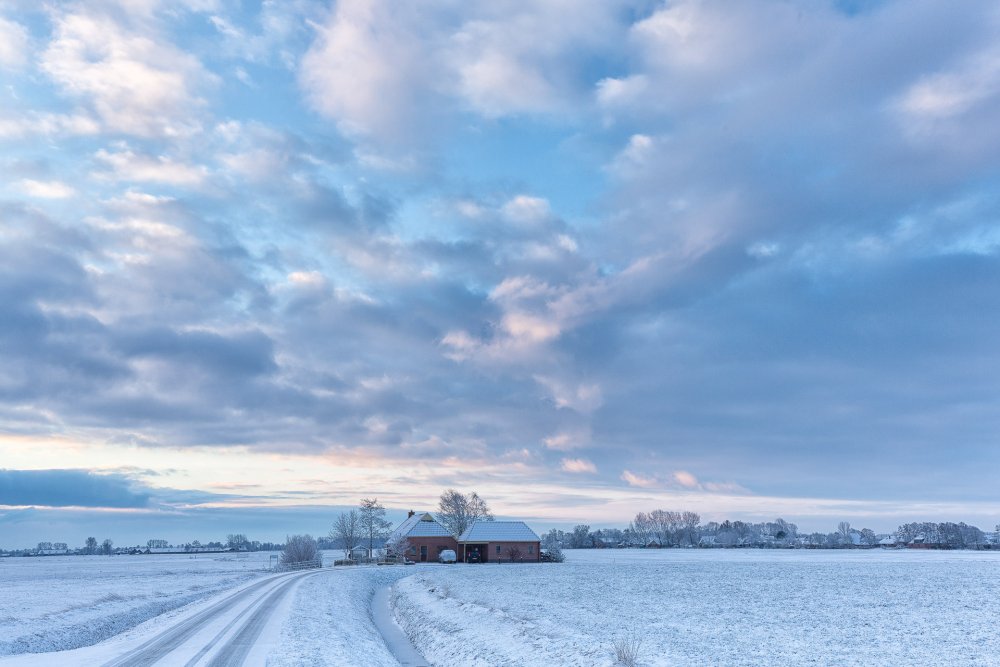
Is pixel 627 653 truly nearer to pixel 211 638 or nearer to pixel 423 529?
pixel 211 638

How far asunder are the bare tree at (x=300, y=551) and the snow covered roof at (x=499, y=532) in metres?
25.3

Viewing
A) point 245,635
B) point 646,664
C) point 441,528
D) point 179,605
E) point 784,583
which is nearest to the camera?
point 646,664

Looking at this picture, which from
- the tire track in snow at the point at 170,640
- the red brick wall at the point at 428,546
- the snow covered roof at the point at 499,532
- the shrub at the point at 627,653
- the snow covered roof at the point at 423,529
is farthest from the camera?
the snow covered roof at the point at 423,529

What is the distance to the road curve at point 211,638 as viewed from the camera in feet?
88.2

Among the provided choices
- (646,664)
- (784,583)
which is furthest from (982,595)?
(646,664)

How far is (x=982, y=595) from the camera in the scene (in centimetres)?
4538

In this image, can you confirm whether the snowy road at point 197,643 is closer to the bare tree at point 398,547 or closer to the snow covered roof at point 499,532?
the bare tree at point 398,547

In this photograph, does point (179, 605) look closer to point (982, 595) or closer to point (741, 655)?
point (741, 655)

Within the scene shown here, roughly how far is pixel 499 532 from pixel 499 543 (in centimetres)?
230

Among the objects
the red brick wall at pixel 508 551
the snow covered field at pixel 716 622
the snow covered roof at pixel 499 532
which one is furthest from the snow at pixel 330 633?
the snow covered roof at pixel 499 532

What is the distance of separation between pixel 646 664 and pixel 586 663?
84.8 inches

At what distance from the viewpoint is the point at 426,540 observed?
12606 centimetres

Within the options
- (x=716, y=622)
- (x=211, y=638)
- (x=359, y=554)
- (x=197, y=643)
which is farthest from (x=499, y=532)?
(x=197, y=643)

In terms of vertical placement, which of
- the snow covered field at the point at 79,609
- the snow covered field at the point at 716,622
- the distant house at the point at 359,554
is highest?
the snow covered field at the point at 716,622
